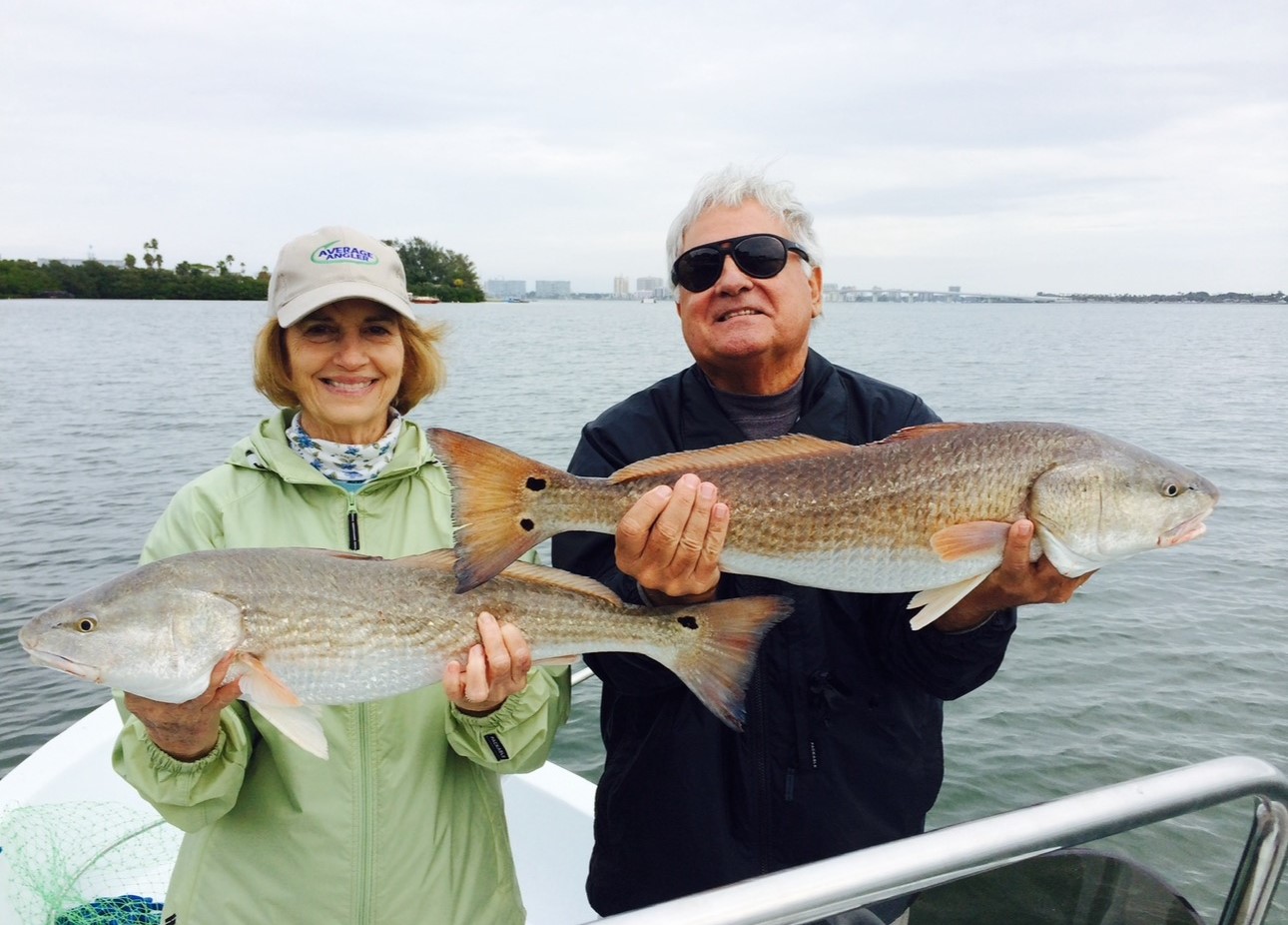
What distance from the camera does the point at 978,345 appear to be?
197 feet

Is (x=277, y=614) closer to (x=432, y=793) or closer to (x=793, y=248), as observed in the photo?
(x=432, y=793)

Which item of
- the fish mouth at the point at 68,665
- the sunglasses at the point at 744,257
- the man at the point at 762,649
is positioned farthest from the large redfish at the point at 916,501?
the fish mouth at the point at 68,665

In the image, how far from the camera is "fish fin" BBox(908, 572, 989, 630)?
2803 millimetres

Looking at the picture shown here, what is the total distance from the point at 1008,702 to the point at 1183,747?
1.63 m

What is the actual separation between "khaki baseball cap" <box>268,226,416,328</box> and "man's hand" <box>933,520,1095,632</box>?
84.7 inches

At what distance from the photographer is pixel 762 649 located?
299 centimetres

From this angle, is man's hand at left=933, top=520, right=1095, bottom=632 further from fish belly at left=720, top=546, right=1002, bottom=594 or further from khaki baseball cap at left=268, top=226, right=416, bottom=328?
khaki baseball cap at left=268, top=226, right=416, bottom=328

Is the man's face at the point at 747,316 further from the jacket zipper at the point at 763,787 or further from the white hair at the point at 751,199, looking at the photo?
the jacket zipper at the point at 763,787

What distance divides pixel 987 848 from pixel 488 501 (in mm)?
1657

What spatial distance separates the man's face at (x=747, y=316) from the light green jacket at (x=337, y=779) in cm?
110

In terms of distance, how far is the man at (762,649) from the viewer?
2.89m

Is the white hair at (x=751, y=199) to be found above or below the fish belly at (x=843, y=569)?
above

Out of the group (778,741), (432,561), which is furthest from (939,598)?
(432,561)

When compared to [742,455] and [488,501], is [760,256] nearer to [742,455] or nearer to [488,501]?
[742,455]
